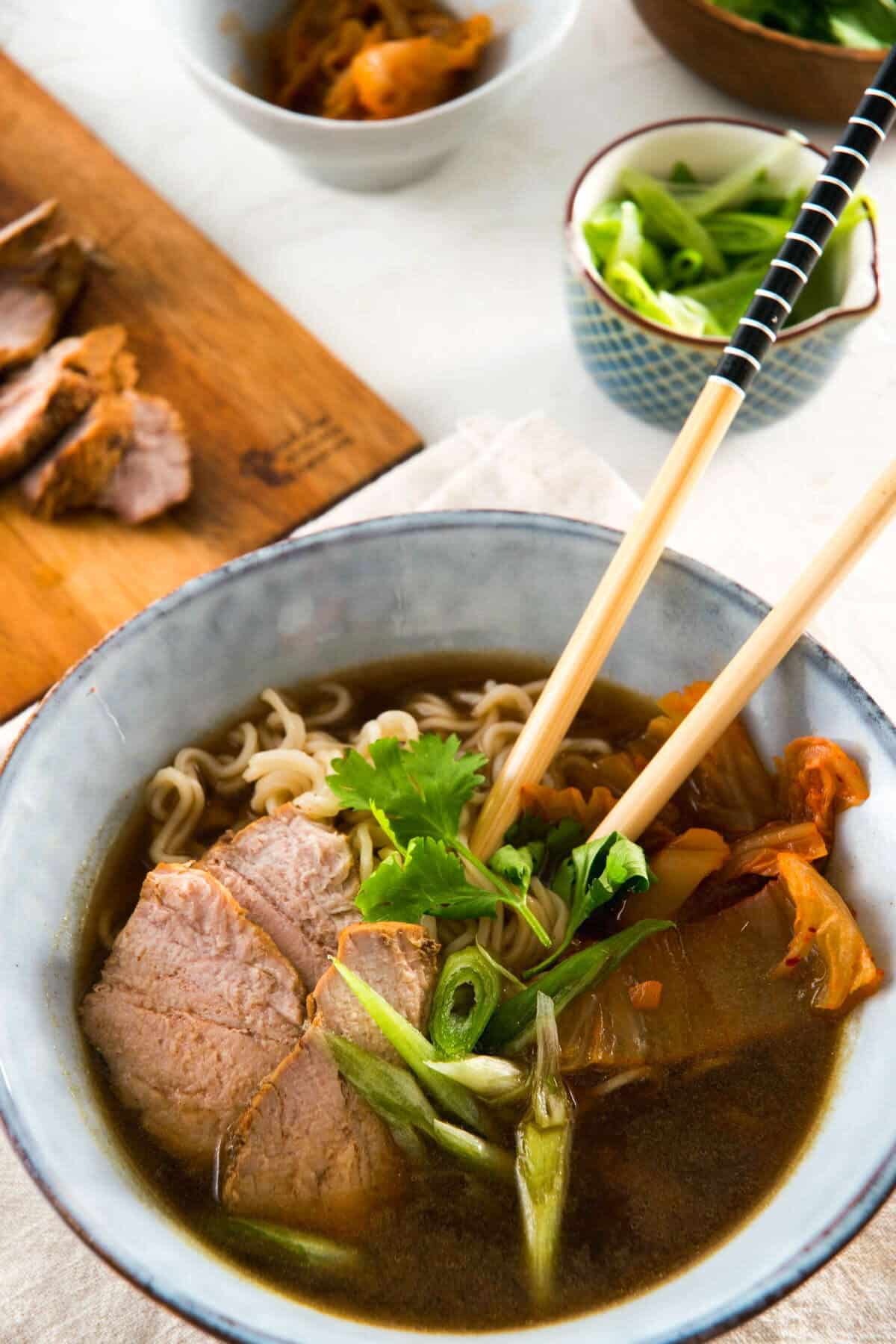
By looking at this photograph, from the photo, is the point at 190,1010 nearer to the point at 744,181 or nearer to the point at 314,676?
the point at 314,676

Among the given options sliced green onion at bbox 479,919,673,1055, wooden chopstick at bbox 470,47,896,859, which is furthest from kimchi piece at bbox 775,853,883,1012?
wooden chopstick at bbox 470,47,896,859

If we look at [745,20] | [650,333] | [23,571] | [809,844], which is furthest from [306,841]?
[745,20]

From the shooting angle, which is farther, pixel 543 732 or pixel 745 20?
pixel 745 20

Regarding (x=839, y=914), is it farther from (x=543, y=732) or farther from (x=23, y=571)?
(x=23, y=571)

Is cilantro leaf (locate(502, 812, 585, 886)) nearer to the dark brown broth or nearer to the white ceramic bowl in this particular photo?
the dark brown broth

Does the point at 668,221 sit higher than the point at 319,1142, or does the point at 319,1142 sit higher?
the point at 668,221

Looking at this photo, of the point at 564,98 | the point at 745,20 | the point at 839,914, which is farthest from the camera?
the point at 564,98

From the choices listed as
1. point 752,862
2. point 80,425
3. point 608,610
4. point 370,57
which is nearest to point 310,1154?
point 752,862

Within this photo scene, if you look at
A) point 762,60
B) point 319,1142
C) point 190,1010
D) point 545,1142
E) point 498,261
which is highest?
point 762,60
